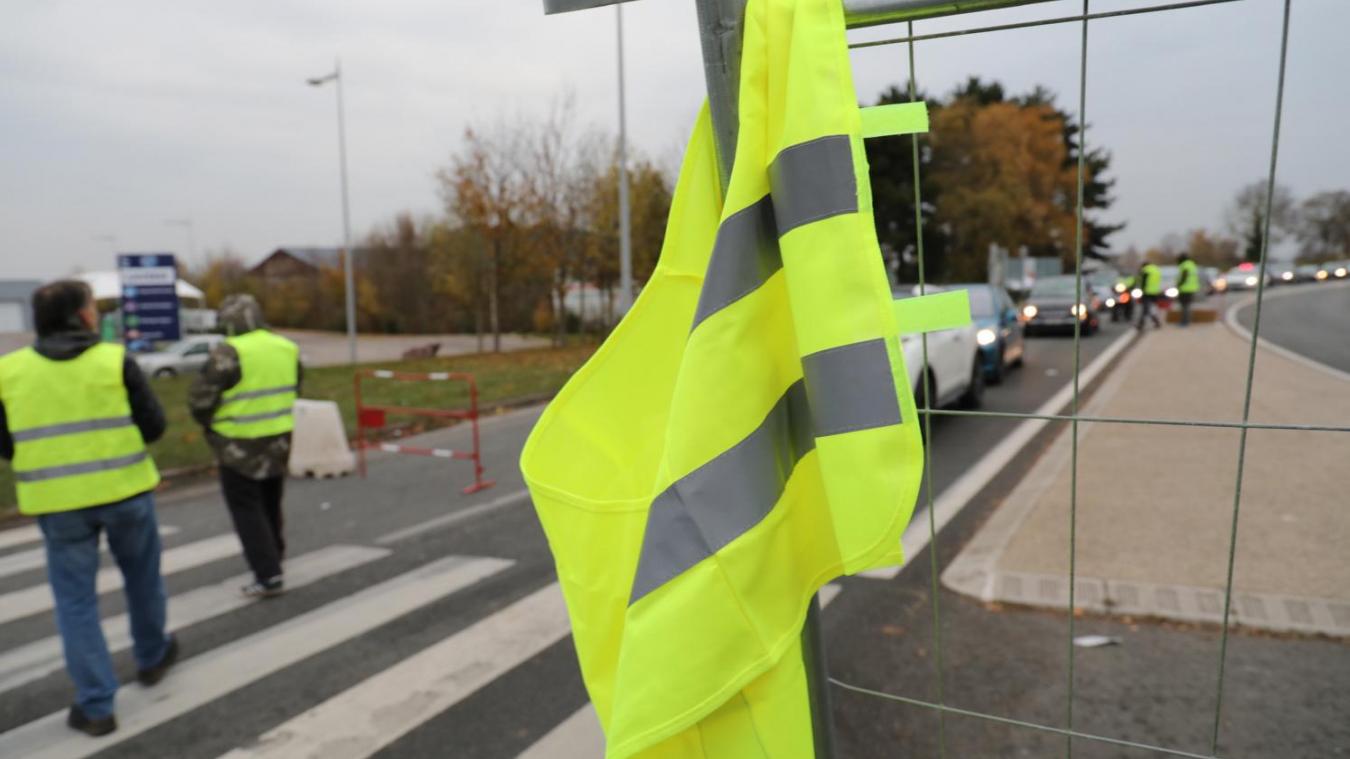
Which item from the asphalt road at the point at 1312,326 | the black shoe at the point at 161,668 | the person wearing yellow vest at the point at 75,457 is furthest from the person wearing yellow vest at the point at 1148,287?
the person wearing yellow vest at the point at 75,457

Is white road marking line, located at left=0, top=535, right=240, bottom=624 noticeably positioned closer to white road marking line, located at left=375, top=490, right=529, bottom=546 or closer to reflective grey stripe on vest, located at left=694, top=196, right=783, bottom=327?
white road marking line, located at left=375, top=490, right=529, bottom=546

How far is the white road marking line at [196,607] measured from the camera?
4625mm

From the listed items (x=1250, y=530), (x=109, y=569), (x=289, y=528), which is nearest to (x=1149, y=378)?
(x=1250, y=530)

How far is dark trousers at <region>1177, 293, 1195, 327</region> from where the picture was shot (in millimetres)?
21125

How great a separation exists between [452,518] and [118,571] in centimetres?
238

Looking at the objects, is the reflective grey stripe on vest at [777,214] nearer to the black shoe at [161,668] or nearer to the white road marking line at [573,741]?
the white road marking line at [573,741]

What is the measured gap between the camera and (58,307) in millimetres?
3842

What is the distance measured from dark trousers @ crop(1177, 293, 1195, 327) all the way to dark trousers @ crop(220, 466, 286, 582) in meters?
21.7

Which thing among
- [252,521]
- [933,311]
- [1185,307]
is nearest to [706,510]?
[933,311]

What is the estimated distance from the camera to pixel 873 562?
111 cm

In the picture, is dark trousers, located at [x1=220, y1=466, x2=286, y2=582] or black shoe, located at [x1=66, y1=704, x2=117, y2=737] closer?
black shoe, located at [x1=66, y1=704, x2=117, y2=737]

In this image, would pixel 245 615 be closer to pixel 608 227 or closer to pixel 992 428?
pixel 992 428

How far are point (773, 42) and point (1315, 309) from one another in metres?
34.1

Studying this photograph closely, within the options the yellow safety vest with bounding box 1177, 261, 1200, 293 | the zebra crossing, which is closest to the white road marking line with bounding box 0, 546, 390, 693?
the zebra crossing
